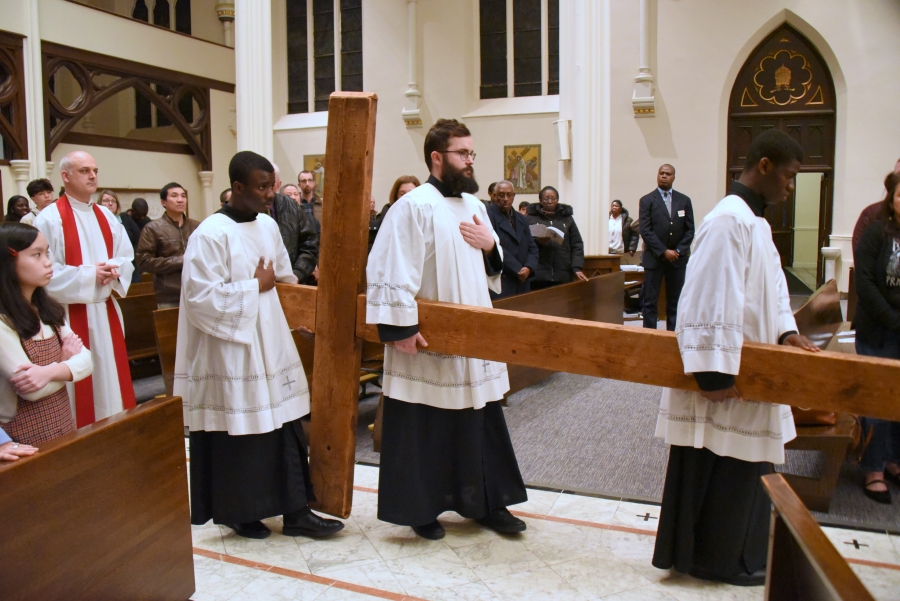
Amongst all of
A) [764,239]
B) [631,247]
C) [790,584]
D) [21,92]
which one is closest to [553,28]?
[631,247]

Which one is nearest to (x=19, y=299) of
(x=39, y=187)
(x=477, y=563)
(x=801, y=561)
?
(x=477, y=563)

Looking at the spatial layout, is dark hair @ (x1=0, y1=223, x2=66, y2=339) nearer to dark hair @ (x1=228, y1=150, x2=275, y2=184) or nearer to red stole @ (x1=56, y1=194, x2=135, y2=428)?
dark hair @ (x1=228, y1=150, x2=275, y2=184)

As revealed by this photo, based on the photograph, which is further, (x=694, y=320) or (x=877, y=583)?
(x=877, y=583)

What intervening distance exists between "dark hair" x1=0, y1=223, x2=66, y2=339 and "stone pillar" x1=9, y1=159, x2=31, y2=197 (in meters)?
10.6

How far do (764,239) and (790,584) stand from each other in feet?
4.13

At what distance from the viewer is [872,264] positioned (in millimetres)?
3664

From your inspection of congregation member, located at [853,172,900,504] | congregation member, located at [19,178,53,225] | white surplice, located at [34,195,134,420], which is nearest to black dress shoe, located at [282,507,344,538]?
white surplice, located at [34,195,134,420]

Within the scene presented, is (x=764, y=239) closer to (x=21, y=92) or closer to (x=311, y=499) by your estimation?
(x=311, y=499)

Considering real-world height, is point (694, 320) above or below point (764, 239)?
below

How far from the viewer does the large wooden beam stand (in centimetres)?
214

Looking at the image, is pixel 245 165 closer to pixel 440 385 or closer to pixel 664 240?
pixel 440 385

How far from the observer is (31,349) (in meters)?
2.53

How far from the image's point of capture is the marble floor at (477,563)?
2.61 metres

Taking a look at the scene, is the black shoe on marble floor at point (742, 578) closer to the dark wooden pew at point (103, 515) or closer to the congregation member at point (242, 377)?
the congregation member at point (242, 377)
